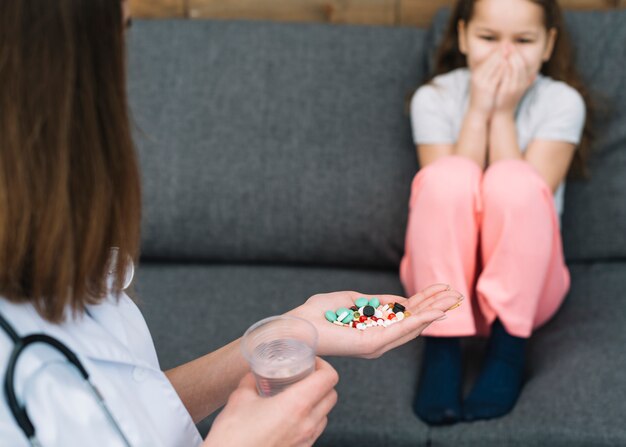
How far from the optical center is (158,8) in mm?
1958

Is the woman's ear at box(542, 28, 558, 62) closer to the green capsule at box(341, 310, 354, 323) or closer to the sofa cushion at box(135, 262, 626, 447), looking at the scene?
the sofa cushion at box(135, 262, 626, 447)

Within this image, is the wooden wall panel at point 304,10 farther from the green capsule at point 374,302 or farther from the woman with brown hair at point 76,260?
the woman with brown hair at point 76,260

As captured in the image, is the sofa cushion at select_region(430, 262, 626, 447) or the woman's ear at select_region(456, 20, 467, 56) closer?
the sofa cushion at select_region(430, 262, 626, 447)

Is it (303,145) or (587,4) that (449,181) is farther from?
(587,4)

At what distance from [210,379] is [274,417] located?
204 millimetres

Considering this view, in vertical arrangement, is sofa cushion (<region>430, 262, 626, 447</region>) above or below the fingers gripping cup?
below

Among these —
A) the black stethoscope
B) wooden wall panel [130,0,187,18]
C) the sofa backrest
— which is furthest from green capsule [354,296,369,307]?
wooden wall panel [130,0,187,18]

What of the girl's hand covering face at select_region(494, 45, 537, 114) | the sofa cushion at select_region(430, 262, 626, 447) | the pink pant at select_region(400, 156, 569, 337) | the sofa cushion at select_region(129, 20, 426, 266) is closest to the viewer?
the sofa cushion at select_region(430, 262, 626, 447)

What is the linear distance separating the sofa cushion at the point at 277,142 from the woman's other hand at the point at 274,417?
89cm

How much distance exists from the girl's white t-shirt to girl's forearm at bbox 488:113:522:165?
57 millimetres

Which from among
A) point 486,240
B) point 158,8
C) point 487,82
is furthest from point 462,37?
point 158,8

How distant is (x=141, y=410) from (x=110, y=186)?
23 centimetres

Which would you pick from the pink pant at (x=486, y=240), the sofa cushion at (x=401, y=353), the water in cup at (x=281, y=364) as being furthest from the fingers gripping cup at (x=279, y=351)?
the pink pant at (x=486, y=240)

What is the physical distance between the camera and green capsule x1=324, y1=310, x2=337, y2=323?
88cm
